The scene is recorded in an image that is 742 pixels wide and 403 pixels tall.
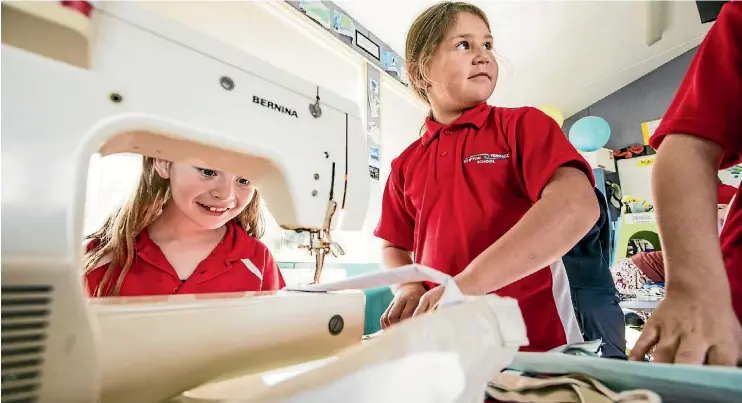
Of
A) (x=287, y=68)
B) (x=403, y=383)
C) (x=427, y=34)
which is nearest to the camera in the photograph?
(x=403, y=383)

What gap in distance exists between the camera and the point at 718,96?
1.59 ft

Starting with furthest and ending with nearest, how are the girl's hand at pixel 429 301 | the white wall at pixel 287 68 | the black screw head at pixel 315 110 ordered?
the white wall at pixel 287 68, the black screw head at pixel 315 110, the girl's hand at pixel 429 301

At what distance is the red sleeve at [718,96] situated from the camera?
1.57 feet

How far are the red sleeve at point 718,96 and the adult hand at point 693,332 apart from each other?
20 cm

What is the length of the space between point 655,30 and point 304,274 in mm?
2991

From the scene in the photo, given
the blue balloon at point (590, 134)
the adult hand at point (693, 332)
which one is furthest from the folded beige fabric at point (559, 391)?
the blue balloon at point (590, 134)

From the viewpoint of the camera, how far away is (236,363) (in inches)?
17.5

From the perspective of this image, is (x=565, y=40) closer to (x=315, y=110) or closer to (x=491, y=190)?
(x=491, y=190)

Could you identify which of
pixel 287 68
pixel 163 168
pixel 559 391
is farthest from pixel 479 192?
pixel 287 68

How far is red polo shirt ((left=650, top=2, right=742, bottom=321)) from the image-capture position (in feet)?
1.56

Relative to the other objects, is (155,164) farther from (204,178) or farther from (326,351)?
(326,351)

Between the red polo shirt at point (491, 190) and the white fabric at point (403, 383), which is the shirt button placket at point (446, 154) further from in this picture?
the white fabric at point (403, 383)

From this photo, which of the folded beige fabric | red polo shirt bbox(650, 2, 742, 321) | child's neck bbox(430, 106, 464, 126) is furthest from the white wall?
red polo shirt bbox(650, 2, 742, 321)

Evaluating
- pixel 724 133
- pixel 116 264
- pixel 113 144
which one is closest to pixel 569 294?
pixel 724 133
